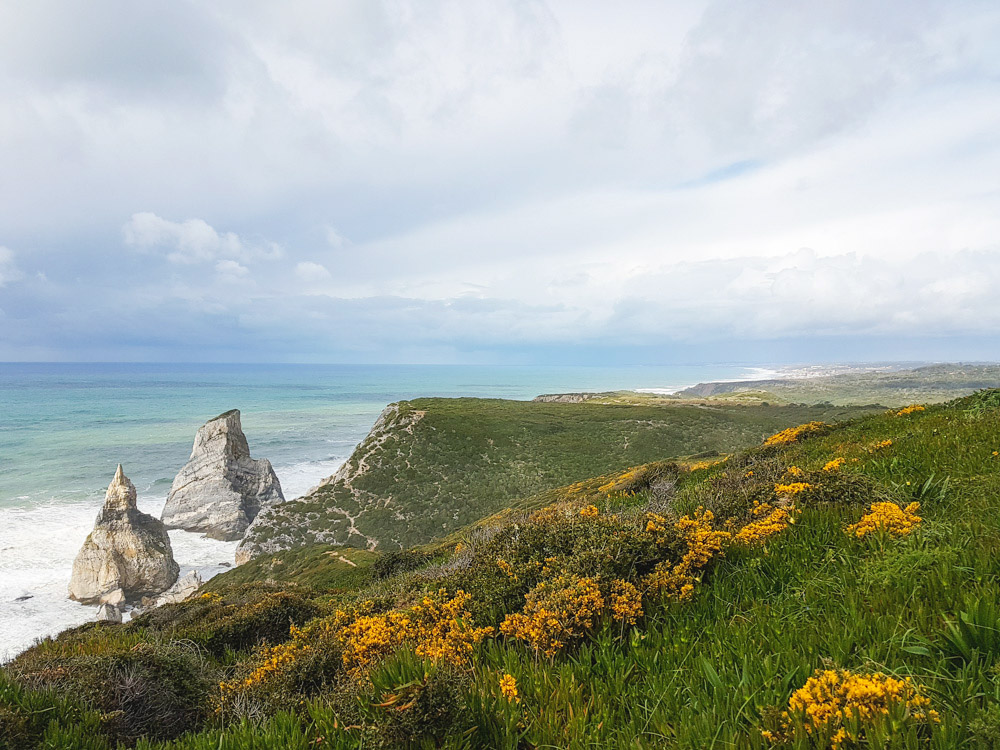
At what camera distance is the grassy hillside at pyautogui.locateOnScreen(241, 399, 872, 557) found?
165 ft

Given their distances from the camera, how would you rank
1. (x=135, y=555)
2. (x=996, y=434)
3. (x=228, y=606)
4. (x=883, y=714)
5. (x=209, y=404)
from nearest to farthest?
(x=883, y=714)
(x=996, y=434)
(x=228, y=606)
(x=135, y=555)
(x=209, y=404)

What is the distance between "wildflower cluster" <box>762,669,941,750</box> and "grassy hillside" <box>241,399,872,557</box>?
48.9 m

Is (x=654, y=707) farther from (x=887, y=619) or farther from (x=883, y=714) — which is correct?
(x=887, y=619)

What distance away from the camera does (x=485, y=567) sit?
6121mm

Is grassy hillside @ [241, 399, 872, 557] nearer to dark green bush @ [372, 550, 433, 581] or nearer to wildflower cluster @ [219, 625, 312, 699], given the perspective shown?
dark green bush @ [372, 550, 433, 581]

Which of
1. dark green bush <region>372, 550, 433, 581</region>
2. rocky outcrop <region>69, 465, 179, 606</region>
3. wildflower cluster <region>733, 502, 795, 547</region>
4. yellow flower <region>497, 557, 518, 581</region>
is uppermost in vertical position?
wildflower cluster <region>733, 502, 795, 547</region>

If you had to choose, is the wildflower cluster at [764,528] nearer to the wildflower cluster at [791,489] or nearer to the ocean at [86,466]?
the wildflower cluster at [791,489]

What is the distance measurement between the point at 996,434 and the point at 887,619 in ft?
24.5

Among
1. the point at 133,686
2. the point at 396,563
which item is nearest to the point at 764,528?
the point at 133,686

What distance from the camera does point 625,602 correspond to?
4.39m

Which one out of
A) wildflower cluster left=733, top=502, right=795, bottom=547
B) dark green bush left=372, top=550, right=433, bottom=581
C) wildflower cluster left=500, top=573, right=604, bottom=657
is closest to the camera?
wildflower cluster left=500, top=573, right=604, bottom=657

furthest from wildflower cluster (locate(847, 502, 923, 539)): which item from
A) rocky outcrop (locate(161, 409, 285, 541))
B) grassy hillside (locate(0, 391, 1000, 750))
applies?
rocky outcrop (locate(161, 409, 285, 541))

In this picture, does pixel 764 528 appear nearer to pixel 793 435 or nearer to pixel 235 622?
pixel 235 622

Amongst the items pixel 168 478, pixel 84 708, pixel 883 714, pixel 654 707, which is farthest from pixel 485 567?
pixel 168 478
